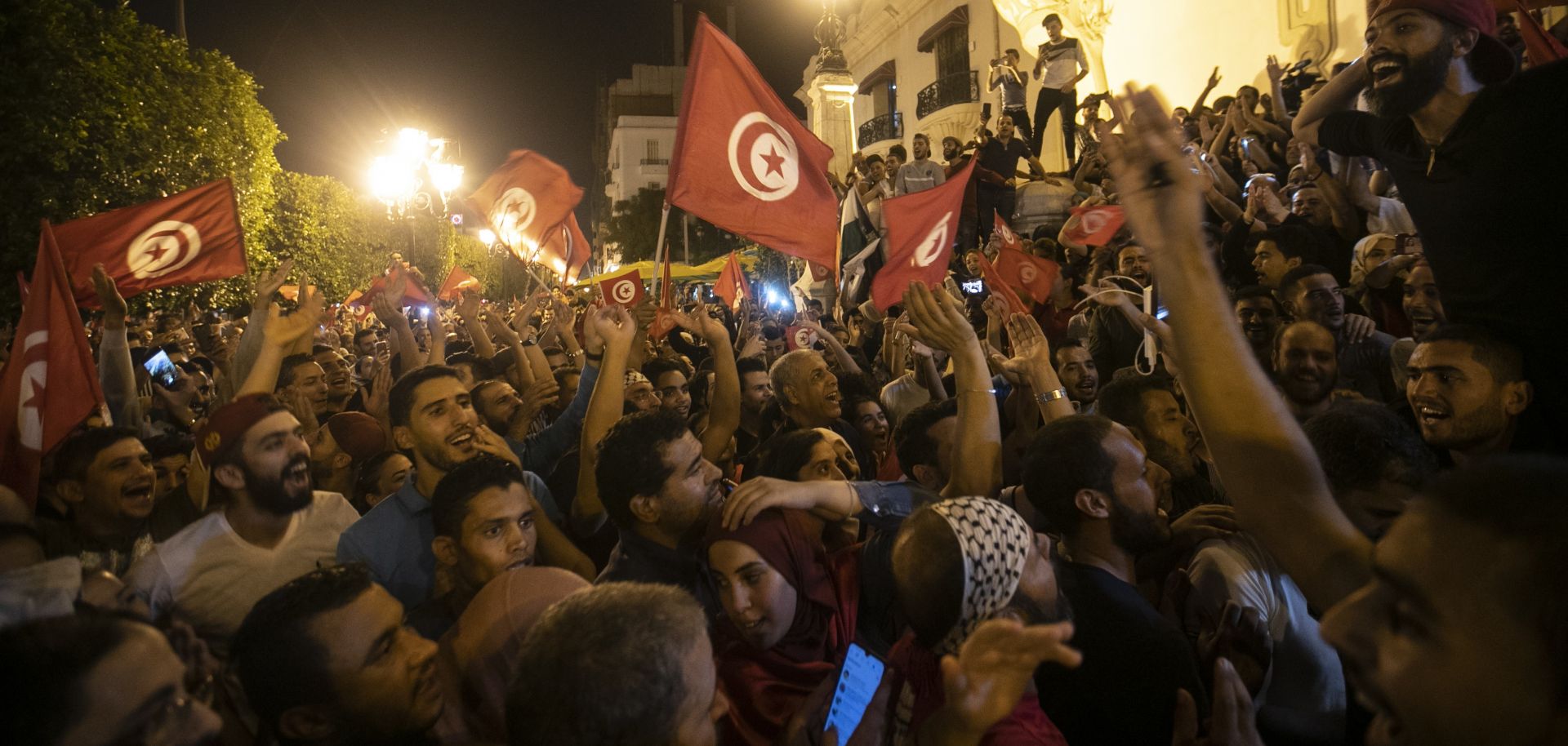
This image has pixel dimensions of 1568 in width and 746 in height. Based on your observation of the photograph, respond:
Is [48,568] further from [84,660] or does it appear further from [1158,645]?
[1158,645]

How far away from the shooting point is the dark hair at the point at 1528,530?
1.01 meters

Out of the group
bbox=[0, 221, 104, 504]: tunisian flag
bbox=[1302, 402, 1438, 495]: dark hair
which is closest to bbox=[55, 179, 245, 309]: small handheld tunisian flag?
bbox=[0, 221, 104, 504]: tunisian flag

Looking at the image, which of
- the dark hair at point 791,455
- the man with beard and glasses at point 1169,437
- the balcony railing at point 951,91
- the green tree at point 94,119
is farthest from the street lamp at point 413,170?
the man with beard and glasses at point 1169,437

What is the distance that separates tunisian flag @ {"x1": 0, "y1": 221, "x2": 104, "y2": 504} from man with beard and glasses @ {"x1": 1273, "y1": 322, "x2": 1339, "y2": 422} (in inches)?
199

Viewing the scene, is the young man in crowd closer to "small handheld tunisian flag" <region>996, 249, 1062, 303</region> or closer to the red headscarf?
the red headscarf

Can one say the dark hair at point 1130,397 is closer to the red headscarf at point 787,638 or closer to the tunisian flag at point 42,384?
the red headscarf at point 787,638

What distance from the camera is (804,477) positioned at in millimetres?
3393

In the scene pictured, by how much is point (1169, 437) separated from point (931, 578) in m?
2.14

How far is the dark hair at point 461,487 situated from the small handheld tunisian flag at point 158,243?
3907 mm

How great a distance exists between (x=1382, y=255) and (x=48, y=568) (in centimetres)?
629

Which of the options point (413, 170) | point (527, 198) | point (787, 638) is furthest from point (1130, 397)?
point (413, 170)

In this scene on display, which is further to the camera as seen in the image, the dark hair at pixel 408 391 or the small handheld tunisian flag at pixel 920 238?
the small handheld tunisian flag at pixel 920 238

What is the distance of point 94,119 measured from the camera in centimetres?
1912

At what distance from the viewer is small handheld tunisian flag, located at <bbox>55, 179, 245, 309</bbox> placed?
571cm
